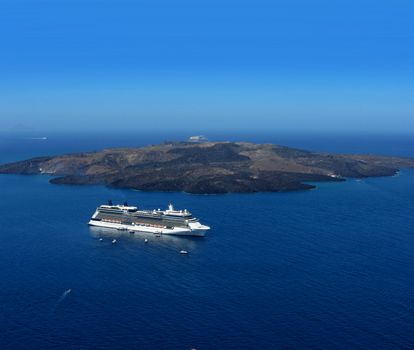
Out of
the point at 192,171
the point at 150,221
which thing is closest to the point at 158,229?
the point at 150,221

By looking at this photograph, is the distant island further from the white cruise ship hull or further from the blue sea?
the white cruise ship hull

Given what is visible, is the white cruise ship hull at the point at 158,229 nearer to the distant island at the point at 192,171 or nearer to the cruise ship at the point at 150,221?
the cruise ship at the point at 150,221

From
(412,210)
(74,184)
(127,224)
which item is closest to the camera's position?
(127,224)

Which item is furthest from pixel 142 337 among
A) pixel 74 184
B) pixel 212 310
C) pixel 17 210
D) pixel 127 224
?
pixel 74 184

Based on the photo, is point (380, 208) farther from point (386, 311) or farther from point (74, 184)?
point (74, 184)

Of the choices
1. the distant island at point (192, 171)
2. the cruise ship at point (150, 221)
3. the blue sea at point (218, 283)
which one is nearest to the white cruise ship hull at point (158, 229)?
the cruise ship at point (150, 221)

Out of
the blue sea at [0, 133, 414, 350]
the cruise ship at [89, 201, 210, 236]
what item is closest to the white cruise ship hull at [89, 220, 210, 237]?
the cruise ship at [89, 201, 210, 236]

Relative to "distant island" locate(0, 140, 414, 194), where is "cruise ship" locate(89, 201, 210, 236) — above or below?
below
